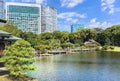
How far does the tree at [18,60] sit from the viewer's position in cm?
2686

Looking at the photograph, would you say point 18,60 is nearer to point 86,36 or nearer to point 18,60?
point 18,60

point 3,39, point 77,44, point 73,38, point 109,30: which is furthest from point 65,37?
point 3,39

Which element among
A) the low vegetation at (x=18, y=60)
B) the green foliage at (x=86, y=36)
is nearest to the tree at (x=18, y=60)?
the low vegetation at (x=18, y=60)

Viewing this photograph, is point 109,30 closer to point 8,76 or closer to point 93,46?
point 93,46

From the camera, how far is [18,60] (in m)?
27.1

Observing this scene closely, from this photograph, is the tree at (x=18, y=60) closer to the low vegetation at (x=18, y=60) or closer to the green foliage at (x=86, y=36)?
the low vegetation at (x=18, y=60)

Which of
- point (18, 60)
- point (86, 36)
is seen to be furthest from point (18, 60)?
point (86, 36)

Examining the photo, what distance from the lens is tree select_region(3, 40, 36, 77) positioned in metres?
26.9

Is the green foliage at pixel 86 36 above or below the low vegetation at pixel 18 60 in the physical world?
above

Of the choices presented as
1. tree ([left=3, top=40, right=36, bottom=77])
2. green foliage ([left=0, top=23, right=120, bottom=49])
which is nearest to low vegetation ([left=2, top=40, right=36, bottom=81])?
tree ([left=3, top=40, right=36, bottom=77])

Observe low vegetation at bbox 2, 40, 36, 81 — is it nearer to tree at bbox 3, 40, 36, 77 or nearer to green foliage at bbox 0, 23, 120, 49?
tree at bbox 3, 40, 36, 77

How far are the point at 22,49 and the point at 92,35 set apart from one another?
106308 mm

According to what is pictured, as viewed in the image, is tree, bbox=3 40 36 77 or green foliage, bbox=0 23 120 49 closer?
tree, bbox=3 40 36 77

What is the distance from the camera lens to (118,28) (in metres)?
126
